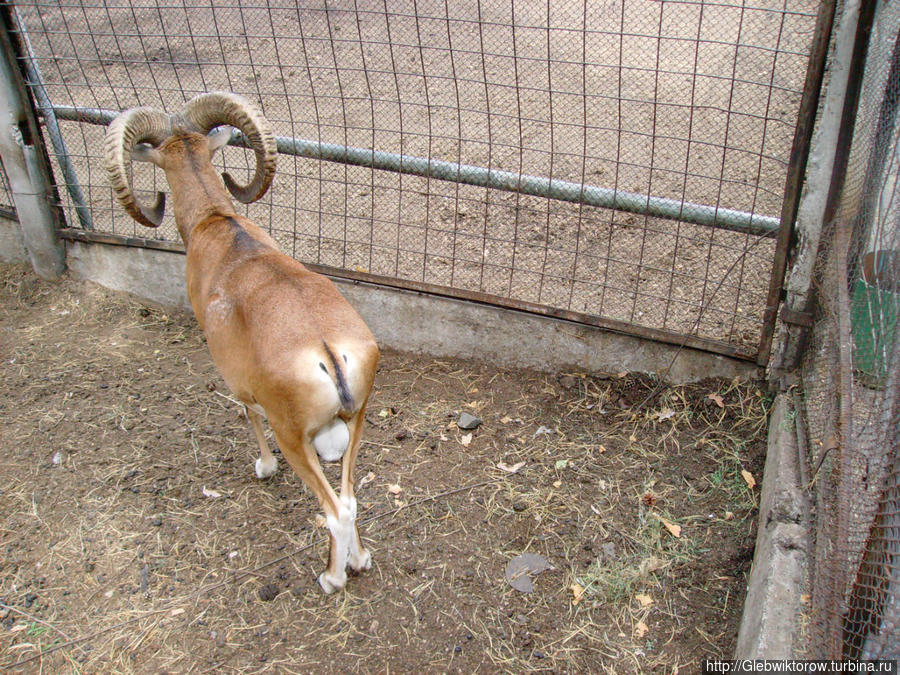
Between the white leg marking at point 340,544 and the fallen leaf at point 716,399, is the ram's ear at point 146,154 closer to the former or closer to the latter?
the white leg marking at point 340,544

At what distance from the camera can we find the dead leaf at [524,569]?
12.1ft

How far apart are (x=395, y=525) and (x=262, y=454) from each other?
3.07 feet

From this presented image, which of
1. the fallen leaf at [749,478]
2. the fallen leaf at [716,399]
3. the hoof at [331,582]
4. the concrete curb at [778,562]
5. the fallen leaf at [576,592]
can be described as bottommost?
the fallen leaf at [576,592]

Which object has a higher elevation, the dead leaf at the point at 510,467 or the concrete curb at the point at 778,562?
the concrete curb at the point at 778,562

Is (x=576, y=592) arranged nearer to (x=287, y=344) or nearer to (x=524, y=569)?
(x=524, y=569)

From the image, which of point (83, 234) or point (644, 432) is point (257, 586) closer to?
point (644, 432)

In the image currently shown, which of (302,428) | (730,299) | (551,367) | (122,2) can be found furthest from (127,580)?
(122,2)

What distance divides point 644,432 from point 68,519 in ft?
11.2

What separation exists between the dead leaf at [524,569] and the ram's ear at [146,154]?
317 centimetres

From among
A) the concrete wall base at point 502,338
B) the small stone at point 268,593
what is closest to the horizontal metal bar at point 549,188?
the concrete wall base at point 502,338

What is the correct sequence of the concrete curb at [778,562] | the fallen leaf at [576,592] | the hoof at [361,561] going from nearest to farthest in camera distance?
the concrete curb at [778,562], the fallen leaf at [576,592], the hoof at [361,561]

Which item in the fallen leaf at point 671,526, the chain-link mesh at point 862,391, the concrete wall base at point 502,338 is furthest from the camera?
the concrete wall base at point 502,338

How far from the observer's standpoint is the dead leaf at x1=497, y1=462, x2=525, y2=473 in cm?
445

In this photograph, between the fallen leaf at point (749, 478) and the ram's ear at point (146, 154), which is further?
the ram's ear at point (146, 154)
